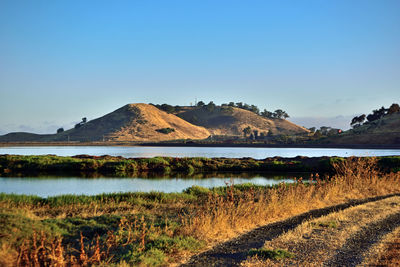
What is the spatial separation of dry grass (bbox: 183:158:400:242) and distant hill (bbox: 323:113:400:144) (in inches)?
3337

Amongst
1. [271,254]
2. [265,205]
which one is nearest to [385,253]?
[271,254]

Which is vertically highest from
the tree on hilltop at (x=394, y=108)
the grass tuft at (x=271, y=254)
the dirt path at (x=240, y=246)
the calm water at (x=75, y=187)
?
the tree on hilltop at (x=394, y=108)

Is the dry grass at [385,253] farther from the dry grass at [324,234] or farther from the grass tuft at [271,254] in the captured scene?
the grass tuft at [271,254]

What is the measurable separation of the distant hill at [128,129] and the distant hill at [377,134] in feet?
242

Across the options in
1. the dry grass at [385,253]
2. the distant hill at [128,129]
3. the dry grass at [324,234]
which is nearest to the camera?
the dry grass at [385,253]

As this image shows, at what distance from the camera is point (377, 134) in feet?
328

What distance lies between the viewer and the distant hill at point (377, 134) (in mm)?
96375

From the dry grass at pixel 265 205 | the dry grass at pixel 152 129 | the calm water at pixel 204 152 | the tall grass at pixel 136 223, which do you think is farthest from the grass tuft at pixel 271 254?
the dry grass at pixel 152 129

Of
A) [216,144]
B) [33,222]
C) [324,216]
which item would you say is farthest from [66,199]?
[216,144]

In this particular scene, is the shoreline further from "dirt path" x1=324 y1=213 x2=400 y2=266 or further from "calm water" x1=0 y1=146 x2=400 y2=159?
"dirt path" x1=324 y1=213 x2=400 y2=266

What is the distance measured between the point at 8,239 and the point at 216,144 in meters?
115

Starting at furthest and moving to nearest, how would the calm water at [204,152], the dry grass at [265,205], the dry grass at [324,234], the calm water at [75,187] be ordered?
the calm water at [204,152], the calm water at [75,187], the dry grass at [265,205], the dry grass at [324,234]

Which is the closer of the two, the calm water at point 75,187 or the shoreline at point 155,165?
the calm water at point 75,187

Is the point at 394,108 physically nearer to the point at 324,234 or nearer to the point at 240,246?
the point at 324,234
